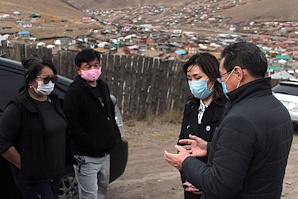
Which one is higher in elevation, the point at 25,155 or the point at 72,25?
the point at 25,155

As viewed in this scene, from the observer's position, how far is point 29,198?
295 cm

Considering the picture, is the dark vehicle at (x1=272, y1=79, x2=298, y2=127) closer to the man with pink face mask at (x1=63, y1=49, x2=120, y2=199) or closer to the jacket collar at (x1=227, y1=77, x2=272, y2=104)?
the man with pink face mask at (x1=63, y1=49, x2=120, y2=199)

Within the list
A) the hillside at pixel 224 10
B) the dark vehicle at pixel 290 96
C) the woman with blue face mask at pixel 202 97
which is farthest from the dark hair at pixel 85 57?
the hillside at pixel 224 10

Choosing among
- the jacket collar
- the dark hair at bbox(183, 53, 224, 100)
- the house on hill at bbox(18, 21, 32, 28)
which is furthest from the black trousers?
the house on hill at bbox(18, 21, 32, 28)

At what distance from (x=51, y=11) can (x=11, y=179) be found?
76.5m

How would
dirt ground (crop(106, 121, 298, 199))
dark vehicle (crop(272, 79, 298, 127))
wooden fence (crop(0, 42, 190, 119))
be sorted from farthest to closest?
1. dark vehicle (crop(272, 79, 298, 127))
2. wooden fence (crop(0, 42, 190, 119))
3. dirt ground (crop(106, 121, 298, 199))

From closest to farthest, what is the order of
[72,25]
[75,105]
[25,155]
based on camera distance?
[25,155] → [75,105] → [72,25]

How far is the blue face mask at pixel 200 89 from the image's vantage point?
295 cm

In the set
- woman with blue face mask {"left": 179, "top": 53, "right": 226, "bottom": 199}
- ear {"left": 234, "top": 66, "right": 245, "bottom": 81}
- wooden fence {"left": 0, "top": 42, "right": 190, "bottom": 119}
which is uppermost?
ear {"left": 234, "top": 66, "right": 245, "bottom": 81}

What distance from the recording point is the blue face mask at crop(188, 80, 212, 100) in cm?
295

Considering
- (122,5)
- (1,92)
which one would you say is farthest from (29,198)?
(122,5)

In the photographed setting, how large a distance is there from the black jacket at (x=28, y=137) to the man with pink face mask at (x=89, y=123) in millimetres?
398

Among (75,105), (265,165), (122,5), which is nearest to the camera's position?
(265,165)

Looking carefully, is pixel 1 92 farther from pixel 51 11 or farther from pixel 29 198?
pixel 51 11
